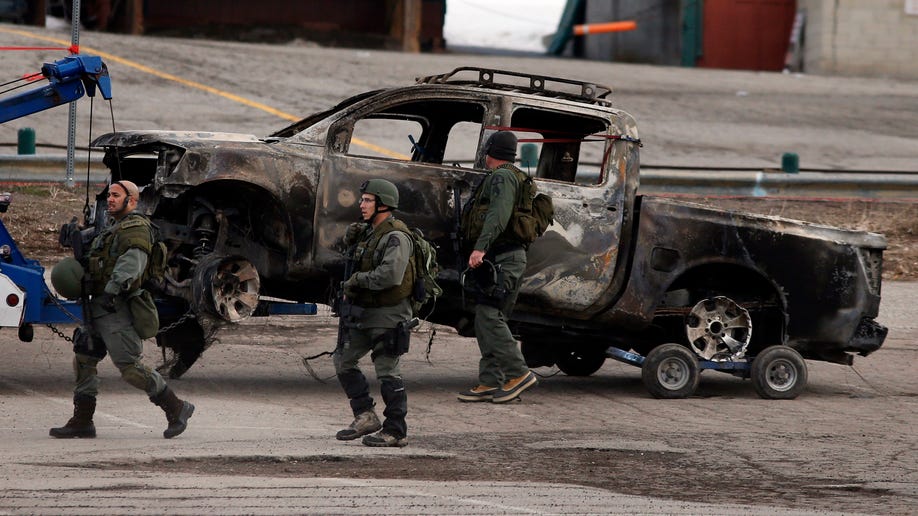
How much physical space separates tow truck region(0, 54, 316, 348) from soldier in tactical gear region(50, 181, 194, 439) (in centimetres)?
81

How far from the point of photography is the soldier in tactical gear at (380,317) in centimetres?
800

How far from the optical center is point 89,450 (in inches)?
299

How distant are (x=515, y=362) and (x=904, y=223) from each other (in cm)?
786

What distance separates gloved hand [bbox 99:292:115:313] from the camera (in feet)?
25.8

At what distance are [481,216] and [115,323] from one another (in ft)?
8.82

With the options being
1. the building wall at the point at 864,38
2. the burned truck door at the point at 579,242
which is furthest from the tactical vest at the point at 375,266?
the building wall at the point at 864,38

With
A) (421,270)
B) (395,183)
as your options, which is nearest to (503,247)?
(395,183)

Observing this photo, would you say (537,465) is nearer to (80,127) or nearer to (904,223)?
(904,223)

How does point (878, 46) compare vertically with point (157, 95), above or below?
above

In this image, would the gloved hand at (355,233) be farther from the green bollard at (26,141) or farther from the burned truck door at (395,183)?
the green bollard at (26,141)

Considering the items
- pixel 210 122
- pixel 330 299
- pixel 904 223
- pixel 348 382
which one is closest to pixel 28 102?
pixel 330 299

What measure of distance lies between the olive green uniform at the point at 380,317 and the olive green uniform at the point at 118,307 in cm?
112

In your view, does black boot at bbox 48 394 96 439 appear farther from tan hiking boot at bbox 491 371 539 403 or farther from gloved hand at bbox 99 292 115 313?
tan hiking boot at bbox 491 371 539 403

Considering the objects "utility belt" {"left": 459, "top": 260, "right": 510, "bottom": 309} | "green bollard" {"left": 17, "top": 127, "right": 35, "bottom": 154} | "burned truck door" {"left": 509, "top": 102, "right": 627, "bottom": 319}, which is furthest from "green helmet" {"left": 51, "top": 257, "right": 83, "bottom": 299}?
"green bollard" {"left": 17, "top": 127, "right": 35, "bottom": 154}
